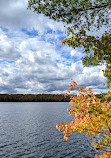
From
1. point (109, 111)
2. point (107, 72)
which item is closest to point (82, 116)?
point (109, 111)

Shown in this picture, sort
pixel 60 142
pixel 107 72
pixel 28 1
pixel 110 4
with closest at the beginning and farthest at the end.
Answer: pixel 107 72, pixel 110 4, pixel 28 1, pixel 60 142

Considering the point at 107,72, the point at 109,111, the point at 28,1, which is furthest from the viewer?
the point at 28,1

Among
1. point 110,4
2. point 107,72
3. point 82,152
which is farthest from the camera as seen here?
point 82,152

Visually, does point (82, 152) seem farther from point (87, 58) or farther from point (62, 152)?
point (87, 58)

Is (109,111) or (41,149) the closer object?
(109,111)

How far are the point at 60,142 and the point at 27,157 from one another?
7.81 metres

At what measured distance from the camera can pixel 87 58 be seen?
22500 mm

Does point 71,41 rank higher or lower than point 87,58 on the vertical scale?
lower

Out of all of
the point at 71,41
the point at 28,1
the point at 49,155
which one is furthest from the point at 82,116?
the point at 49,155

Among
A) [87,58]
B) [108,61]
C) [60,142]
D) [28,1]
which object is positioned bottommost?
[60,142]

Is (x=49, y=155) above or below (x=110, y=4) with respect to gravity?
below

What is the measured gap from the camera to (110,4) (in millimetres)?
9789

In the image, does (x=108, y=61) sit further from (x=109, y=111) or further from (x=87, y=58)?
(x=87, y=58)

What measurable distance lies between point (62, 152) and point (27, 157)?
15.9 ft
